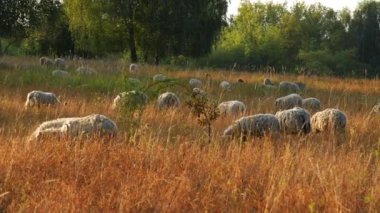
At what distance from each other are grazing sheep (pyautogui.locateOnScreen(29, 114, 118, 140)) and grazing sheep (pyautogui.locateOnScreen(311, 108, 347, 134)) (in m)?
3.37

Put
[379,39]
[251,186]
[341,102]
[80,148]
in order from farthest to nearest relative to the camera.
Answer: [379,39] < [341,102] < [80,148] < [251,186]

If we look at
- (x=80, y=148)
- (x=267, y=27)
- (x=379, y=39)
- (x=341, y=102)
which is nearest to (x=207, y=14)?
(x=341, y=102)

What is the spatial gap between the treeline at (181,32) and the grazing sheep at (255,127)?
12.1 meters

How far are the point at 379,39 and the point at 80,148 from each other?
4468 cm

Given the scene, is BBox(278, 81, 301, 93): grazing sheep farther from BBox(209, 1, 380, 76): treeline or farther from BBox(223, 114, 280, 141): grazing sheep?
BBox(209, 1, 380, 76): treeline

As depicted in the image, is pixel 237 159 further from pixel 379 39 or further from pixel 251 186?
pixel 379 39

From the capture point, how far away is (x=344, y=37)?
2141 inches

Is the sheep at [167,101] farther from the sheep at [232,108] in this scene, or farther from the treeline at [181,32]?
the treeline at [181,32]

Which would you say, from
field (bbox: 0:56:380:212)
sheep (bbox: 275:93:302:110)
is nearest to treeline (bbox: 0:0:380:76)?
sheep (bbox: 275:93:302:110)

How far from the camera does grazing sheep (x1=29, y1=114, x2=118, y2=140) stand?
5930 mm

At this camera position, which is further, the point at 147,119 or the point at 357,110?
the point at 357,110

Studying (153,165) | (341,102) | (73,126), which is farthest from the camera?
(341,102)

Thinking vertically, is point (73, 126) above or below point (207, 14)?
below

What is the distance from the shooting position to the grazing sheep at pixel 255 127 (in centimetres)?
689
